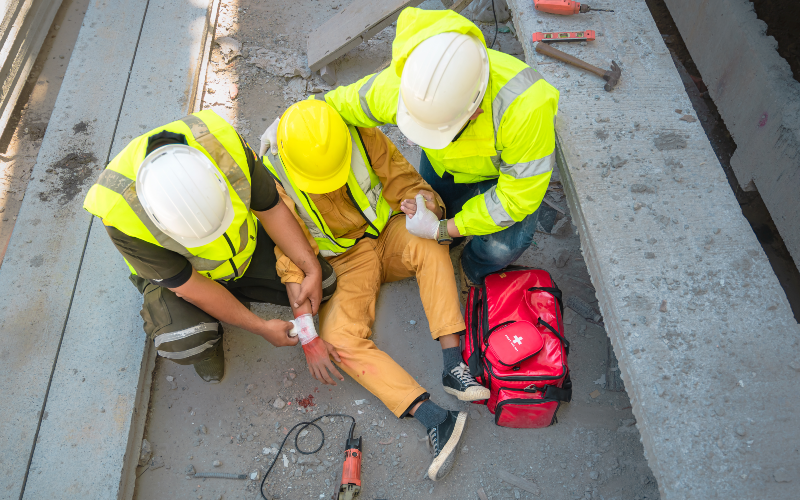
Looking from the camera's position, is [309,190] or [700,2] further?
[700,2]

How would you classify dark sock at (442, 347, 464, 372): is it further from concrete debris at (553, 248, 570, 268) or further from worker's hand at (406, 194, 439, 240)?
concrete debris at (553, 248, 570, 268)

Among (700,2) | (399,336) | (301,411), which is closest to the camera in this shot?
(301,411)

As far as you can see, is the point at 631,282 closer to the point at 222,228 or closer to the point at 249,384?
the point at 222,228

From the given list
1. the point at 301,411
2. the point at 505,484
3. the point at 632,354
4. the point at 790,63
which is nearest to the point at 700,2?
the point at 790,63

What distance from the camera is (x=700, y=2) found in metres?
→ 3.80

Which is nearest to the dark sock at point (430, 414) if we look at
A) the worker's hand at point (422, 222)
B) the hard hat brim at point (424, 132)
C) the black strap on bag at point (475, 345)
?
the black strap on bag at point (475, 345)

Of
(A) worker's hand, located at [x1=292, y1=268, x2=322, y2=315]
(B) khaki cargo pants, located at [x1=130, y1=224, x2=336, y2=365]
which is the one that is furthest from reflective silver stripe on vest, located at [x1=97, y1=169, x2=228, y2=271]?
(A) worker's hand, located at [x1=292, y1=268, x2=322, y2=315]

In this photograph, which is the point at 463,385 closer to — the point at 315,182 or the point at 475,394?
the point at 475,394

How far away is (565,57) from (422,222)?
1.40 meters

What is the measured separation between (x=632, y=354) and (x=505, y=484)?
946 millimetres

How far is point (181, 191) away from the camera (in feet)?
6.52

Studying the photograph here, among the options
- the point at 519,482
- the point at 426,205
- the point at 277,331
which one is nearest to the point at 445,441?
the point at 519,482

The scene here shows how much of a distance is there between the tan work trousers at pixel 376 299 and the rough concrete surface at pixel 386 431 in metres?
0.18

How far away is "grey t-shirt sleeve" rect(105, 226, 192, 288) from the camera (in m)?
2.14
